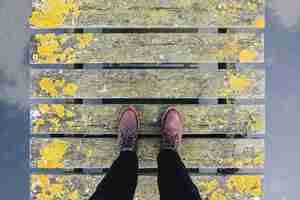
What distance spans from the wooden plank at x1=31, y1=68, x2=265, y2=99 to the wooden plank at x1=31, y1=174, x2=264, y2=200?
0.42 m

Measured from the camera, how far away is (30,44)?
2.23m

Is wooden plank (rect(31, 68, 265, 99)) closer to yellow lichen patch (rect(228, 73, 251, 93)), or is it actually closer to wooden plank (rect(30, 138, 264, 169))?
yellow lichen patch (rect(228, 73, 251, 93))

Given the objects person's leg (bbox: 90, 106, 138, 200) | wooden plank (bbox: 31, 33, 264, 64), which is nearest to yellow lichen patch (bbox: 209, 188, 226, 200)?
person's leg (bbox: 90, 106, 138, 200)

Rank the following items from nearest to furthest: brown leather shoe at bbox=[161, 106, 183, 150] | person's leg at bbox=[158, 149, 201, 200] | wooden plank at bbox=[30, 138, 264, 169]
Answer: person's leg at bbox=[158, 149, 201, 200], brown leather shoe at bbox=[161, 106, 183, 150], wooden plank at bbox=[30, 138, 264, 169]

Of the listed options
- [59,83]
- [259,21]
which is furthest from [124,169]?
[259,21]

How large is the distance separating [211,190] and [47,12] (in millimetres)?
1218

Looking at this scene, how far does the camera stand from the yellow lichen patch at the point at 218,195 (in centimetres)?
221

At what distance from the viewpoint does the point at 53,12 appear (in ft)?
7.18

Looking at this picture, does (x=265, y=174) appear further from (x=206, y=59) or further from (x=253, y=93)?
(x=206, y=59)

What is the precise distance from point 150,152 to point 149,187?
0.59ft

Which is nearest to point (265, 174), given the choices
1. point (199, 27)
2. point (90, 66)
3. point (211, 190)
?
point (211, 190)

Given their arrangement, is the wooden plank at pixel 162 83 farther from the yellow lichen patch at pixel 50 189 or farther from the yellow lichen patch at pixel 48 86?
the yellow lichen patch at pixel 50 189

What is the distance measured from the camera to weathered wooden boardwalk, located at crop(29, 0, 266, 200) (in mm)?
2176

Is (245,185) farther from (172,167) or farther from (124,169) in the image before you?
(124,169)
